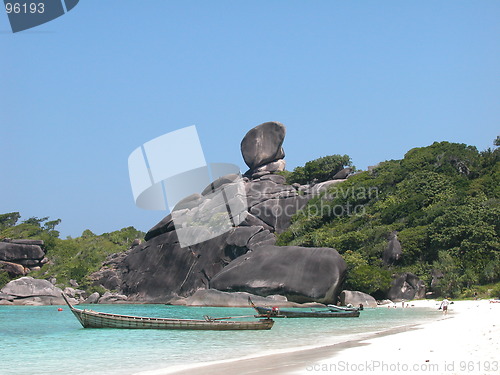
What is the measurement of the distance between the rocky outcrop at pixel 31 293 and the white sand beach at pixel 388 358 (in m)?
40.1

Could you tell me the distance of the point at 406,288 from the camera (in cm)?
3844

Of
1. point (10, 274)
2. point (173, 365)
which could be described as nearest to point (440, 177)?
point (173, 365)

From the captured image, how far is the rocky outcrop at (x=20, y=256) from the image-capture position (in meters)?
60.9

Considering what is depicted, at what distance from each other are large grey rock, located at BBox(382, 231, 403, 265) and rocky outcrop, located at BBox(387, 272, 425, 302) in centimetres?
256

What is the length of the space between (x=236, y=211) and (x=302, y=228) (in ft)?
26.7

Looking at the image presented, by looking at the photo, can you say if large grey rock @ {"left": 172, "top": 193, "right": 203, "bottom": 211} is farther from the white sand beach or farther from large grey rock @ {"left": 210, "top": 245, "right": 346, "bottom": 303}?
the white sand beach

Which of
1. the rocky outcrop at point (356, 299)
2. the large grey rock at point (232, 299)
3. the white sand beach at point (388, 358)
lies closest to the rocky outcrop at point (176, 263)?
the large grey rock at point (232, 299)

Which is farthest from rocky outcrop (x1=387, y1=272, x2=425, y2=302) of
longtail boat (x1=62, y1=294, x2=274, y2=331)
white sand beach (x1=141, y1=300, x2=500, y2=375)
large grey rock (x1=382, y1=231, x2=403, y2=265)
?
white sand beach (x1=141, y1=300, x2=500, y2=375)

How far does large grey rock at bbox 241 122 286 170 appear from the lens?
68562 millimetres

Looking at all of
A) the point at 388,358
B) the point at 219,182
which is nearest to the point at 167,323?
the point at 388,358

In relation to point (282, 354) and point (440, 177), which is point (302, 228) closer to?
point (440, 177)

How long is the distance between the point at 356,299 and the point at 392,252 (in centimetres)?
667

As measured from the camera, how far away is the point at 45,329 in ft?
77.8

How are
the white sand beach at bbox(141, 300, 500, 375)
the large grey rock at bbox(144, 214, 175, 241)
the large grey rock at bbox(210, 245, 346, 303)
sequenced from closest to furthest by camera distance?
1. the white sand beach at bbox(141, 300, 500, 375)
2. the large grey rock at bbox(210, 245, 346, 303)
3. the large grey rock at bbox(144, 214, 175, 241)
